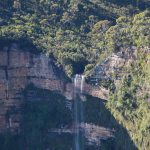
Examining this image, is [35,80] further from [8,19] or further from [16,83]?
[8,19]

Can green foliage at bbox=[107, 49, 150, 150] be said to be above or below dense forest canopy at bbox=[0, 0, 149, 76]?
below

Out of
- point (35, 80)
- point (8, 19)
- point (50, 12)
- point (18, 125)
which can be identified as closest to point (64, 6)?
point (50, 12)

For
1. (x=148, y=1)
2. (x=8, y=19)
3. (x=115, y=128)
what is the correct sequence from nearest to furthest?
1. (x=115, y=128)
2. (x=8, y=19)
3. (x=148, y=1)

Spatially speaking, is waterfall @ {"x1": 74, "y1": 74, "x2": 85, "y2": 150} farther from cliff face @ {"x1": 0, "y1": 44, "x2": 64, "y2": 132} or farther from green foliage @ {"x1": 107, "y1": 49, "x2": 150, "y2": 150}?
green foliage @ {"x1": 107, "y1": 49, "x2": 150, "y2": 150}

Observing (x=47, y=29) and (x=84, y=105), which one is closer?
(x=84, y=105)

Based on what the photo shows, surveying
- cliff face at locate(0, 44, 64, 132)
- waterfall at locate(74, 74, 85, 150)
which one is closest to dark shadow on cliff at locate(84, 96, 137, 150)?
waterfall at locate(74, 74, 85, 150)

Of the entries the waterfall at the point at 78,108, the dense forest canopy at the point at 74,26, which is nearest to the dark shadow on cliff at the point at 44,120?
the waterfall at the point at 78,108

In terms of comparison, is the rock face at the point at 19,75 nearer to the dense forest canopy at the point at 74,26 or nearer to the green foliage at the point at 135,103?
the dense forest canopy at the point at 74,26
